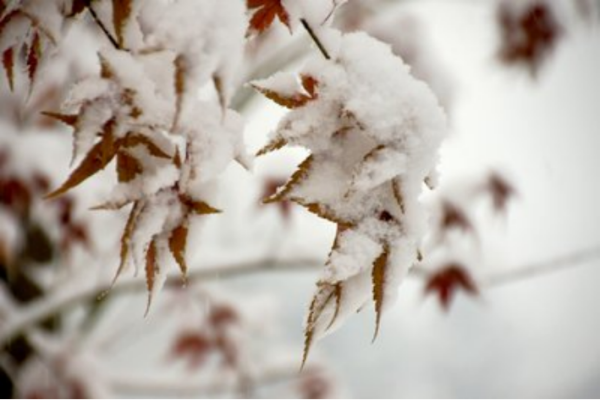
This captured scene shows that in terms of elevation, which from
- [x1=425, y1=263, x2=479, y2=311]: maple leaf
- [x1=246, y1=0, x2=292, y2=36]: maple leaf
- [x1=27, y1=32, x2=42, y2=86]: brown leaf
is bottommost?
[x1=425, y1=263, x2=479, y2=311]: maple leaf

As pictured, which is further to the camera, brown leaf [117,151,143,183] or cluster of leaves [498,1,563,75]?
cluster of leaves [498,1,563,75]

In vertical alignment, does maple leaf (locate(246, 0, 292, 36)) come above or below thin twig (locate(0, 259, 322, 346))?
above

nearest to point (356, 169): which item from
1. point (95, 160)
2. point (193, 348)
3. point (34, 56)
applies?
point (95, 160)

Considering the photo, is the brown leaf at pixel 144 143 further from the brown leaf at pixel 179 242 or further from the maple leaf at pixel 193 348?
the maple leaf at pixel 193 348

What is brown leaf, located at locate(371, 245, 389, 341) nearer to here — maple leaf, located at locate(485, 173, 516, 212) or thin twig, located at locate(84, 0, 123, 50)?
thin twig, located at locate(84, 0, 123, 50)

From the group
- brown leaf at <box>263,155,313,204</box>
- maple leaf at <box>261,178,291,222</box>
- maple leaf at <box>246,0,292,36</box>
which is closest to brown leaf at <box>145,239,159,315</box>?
brown leaf at <box>263,155,313,204</box>

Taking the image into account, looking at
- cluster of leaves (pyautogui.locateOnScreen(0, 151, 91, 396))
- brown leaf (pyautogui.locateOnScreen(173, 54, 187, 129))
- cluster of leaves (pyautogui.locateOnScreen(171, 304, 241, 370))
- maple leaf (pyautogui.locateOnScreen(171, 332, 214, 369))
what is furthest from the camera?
maple leaf (pyautogui.locateOnScreen(171, 332, 214, 369))

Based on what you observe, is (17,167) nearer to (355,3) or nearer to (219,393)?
(219,393)

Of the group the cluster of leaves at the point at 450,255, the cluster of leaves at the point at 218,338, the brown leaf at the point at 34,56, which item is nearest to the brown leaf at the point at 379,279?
the brown leaf at the point at 34,56
